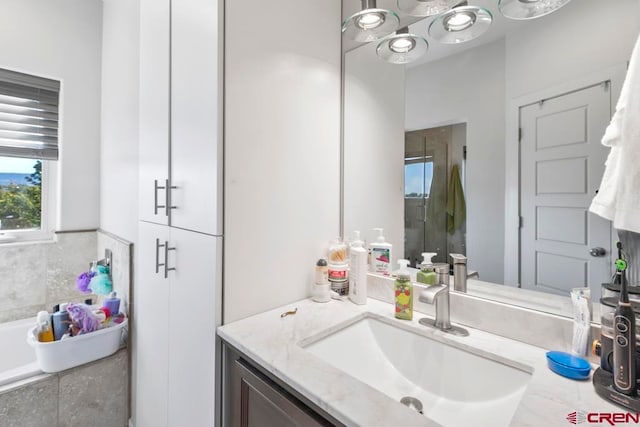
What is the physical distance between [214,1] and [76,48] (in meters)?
2.19

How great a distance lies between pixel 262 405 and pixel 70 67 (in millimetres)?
2867

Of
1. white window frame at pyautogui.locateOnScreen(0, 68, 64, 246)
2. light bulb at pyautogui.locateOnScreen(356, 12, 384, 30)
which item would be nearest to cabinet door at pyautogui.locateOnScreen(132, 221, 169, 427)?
light bulb at pyautogui.locateOnScreen(356, 12, 384, 30)

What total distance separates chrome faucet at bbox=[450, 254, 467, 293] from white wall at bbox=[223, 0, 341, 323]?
0.51 m

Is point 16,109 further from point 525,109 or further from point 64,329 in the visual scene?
point 525,109

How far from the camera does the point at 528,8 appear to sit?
2.73ft

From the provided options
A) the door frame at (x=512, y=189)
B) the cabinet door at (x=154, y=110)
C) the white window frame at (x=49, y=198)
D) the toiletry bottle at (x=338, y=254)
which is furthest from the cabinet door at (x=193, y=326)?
the white window frame at (x=49, y=198)

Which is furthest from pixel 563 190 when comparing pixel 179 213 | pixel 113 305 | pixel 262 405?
pixel 113 305

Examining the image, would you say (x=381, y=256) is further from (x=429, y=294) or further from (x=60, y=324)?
(x=60, y=324)

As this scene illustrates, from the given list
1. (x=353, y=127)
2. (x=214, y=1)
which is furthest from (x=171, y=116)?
(x=353, y=127)

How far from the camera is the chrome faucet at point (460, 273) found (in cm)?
102

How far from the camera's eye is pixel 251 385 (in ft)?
2.68

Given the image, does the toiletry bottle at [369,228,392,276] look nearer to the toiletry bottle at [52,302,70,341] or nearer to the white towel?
the white towel

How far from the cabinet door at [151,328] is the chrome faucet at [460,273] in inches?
45.5

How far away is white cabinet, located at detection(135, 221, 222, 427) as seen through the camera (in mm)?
982
